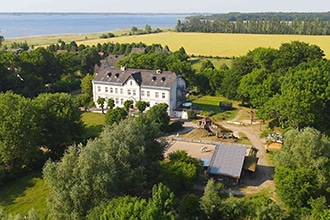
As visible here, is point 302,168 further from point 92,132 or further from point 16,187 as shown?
point 92,132

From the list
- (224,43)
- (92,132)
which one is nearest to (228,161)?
(92,132)

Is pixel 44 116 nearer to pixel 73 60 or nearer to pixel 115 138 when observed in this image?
pixel 115 138

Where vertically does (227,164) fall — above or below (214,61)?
above

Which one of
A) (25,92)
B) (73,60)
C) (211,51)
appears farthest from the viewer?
(211,51)

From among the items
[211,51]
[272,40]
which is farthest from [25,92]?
[272,40]

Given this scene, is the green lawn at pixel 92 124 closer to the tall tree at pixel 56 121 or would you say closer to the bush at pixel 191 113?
the tall tree at pixel 56 121

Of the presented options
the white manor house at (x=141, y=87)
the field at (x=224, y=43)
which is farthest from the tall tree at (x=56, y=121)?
the field at (x=224, y=43)
